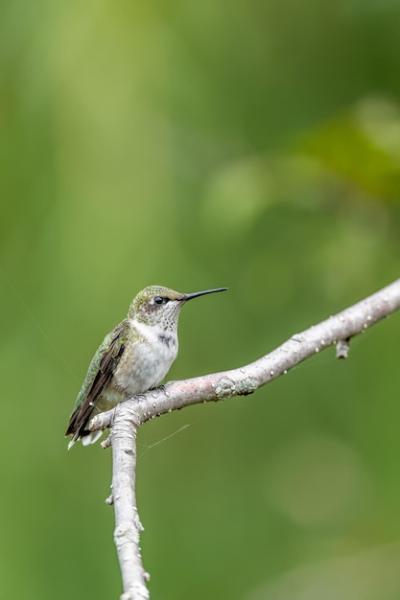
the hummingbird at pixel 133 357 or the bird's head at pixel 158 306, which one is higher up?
the bird's head at pixel 158 306

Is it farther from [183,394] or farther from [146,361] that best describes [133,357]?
[183,394]

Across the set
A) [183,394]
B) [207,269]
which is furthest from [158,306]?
A: [183,394]

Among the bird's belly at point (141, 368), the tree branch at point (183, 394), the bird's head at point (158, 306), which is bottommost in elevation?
the tree branch at point (183, 394)

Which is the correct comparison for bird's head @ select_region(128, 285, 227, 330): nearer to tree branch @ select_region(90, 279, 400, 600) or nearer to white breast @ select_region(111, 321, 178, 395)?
white breast @ select_region(111, 321, 178, 395)

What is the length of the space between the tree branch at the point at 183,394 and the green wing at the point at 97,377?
0.54 metres

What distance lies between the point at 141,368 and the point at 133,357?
74mm

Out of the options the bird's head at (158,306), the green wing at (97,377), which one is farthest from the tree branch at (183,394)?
the bird's head at (158,306)

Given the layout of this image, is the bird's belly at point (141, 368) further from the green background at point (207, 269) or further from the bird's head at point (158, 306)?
the green background at point (207, 269)

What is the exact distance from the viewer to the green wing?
2641 mm

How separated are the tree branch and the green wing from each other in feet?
1.79

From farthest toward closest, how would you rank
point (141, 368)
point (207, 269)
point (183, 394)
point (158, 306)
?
point (207, 269), point (158, 306), point (141, 368), point (183, 394)

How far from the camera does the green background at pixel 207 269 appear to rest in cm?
295

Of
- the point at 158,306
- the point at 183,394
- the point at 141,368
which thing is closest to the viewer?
the point at 183,394

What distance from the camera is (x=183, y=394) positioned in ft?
6.54
